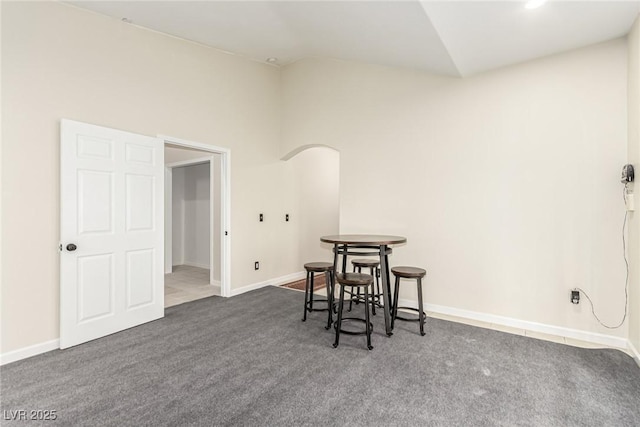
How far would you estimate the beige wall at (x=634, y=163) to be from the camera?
245 centimetres

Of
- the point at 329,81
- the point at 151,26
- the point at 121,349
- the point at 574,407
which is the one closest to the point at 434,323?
the point at 574,407

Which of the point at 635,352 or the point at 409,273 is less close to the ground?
the point at 409,273

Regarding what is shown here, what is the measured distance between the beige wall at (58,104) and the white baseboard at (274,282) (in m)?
0.26

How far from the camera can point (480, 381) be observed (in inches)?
86.8

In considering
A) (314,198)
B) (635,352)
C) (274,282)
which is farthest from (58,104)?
(635,352)

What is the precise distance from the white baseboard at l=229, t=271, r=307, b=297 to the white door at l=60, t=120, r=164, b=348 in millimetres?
1145

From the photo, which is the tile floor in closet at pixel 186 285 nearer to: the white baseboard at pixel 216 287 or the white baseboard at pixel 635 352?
the white baseboard at pixel 216 287

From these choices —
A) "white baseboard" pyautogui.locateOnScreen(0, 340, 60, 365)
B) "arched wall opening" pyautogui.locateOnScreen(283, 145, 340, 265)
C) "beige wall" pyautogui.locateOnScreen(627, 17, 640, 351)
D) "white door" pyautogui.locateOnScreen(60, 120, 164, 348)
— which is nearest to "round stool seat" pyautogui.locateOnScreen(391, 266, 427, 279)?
"beige wall" pyautogui.locateOnScreen(627, 17, 640, 351)

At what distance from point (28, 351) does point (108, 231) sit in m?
1.14

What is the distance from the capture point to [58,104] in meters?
2.80

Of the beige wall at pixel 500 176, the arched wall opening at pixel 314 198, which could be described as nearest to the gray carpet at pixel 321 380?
the beige wall at pixel 500 176

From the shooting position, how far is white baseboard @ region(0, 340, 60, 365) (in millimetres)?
2502

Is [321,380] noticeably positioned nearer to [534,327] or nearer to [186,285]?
[534,327]

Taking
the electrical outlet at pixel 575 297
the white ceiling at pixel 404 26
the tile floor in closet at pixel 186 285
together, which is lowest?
the tile floor in closet at pixel 186 285
